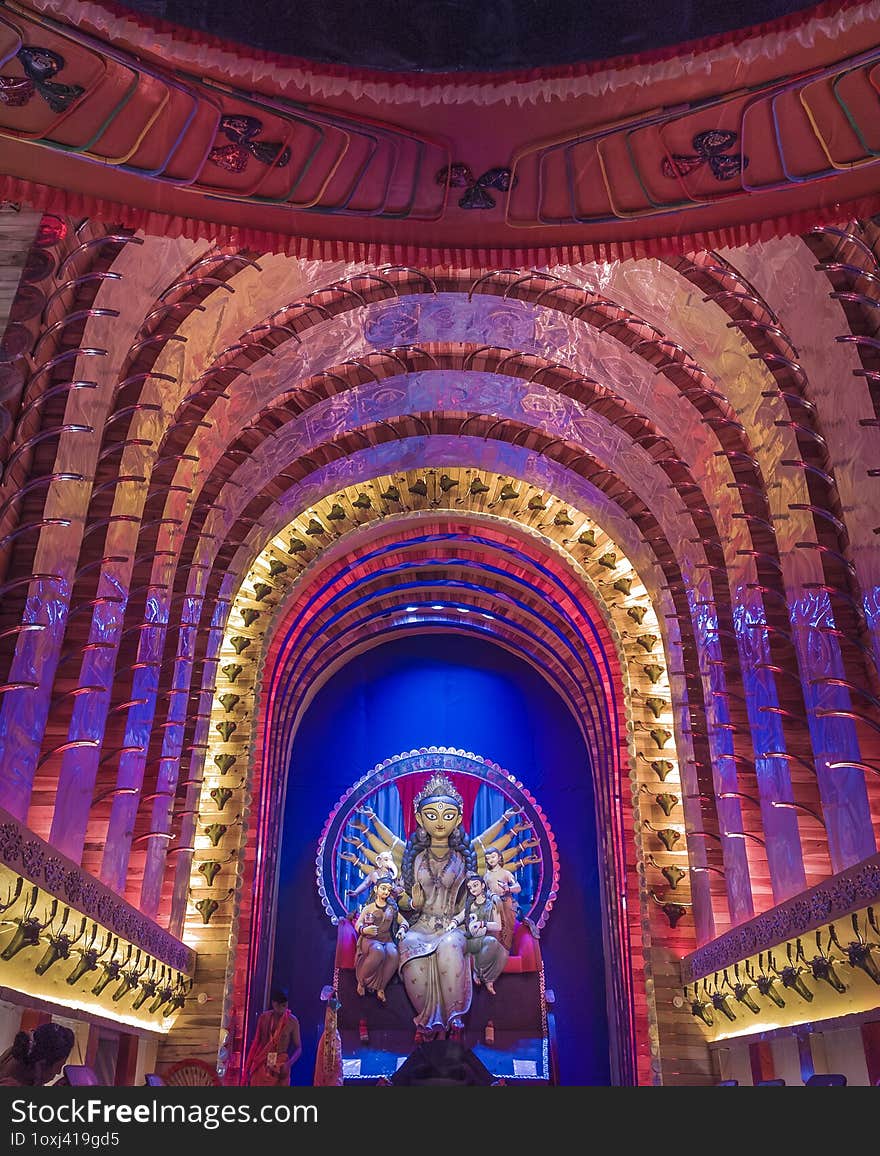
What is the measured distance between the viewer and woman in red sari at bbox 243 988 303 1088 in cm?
852

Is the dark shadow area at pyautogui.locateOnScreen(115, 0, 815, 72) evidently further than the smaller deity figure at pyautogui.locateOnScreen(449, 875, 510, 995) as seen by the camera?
No

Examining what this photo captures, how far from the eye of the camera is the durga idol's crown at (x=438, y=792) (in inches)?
687

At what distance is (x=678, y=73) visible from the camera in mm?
4730

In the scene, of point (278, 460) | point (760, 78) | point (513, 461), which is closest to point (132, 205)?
point (760, 78)

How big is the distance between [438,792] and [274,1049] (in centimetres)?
879

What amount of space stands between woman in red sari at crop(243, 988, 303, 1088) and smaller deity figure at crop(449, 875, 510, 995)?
24.3 feet

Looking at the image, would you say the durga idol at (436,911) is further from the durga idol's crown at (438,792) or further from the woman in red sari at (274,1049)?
the woman in red sari at (274,1049)

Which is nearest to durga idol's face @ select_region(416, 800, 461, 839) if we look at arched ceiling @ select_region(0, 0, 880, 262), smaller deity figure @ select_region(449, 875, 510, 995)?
smaller deity figure @ select_region(449, 875, 510, 995)

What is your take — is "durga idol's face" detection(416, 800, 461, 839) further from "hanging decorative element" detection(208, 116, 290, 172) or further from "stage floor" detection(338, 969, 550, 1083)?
"hanging decorative element" detection(208, 116, 290, 172)

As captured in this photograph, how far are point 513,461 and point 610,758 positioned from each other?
4750 mm

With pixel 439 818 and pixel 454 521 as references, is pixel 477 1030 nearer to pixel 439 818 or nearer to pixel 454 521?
pixel 439 818

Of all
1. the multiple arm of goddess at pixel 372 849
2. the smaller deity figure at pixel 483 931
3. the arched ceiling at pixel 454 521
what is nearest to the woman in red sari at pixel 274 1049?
the arched ceiling at pixel 454 521

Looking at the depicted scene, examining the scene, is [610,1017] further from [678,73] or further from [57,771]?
[678,73]

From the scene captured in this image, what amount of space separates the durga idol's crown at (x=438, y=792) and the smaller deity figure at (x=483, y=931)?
1.36 m
